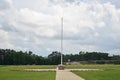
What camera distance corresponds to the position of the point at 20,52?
14875 cm

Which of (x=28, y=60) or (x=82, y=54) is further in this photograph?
(x=82, y=54)

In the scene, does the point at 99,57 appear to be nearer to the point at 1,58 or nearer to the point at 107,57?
the point at 107,57

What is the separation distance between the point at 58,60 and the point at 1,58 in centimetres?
2454

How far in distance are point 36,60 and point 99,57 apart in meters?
46.3

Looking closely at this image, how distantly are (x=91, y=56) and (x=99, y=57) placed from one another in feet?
13.0

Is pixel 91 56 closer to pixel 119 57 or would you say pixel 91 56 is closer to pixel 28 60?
pixel 119 57

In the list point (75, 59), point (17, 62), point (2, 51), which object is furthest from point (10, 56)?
point (75, 59)

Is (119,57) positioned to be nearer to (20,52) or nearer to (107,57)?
(107,57)

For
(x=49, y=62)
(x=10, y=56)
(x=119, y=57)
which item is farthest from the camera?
(x=119, y=57)

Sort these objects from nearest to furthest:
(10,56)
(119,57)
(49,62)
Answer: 1. (10,56)
2. (49,62)
3. (119,57)

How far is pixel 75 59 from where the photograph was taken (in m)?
184

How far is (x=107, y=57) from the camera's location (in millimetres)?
181125

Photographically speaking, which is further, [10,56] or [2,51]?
[2,51]

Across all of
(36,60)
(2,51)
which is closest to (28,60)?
(36,60)
